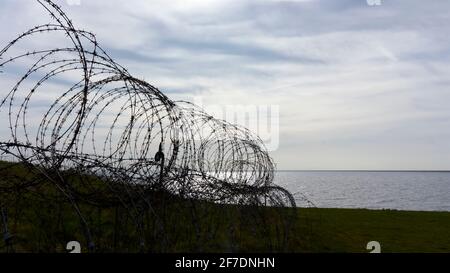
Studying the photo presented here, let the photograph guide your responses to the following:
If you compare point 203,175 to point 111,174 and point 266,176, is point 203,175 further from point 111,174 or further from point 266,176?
point 266,176

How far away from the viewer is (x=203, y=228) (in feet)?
39.2

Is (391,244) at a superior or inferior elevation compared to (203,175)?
inferior

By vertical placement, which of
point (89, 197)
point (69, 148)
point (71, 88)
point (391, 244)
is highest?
point (71, 88)

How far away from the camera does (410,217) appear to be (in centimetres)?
2352

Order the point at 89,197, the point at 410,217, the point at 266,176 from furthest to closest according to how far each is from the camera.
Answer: the point at 410,217, the point at 266,176, the point at 89,197

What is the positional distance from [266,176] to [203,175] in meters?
4.05

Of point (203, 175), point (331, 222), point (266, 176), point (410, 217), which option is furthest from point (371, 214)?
point (203, 175)

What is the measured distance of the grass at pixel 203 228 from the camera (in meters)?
6.81

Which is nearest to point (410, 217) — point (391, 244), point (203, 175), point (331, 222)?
point (331, 222)

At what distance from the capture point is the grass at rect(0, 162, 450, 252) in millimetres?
6812

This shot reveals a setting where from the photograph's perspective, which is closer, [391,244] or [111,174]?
[111,174]
